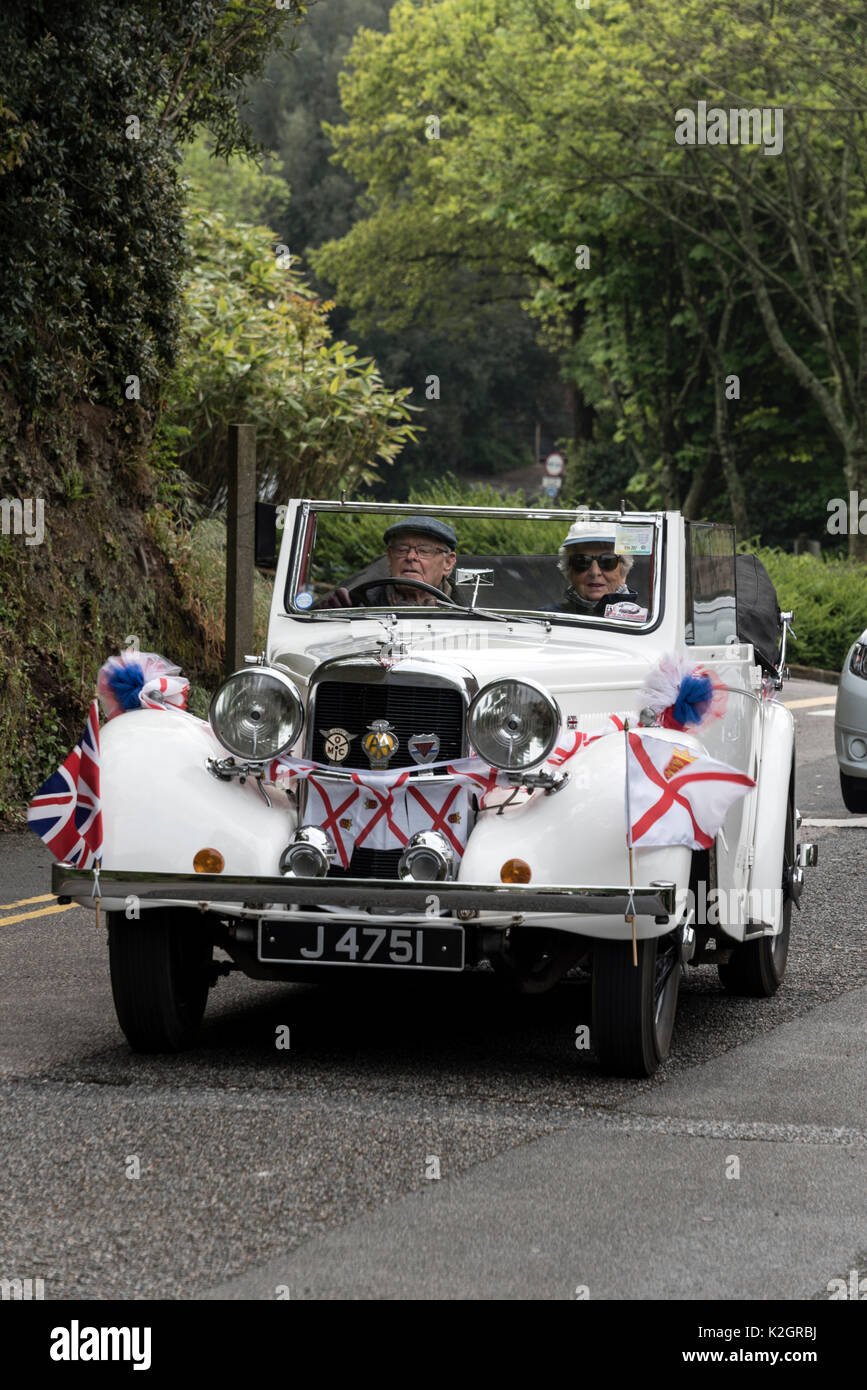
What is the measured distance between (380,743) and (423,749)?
14 cm

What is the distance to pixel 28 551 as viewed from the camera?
13203 millimetres

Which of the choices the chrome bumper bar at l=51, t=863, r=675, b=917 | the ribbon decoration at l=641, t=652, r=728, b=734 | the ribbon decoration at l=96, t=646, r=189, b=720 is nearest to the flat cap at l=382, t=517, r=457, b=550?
the ribbon decoration at l=96, t=646, r=189, b=720

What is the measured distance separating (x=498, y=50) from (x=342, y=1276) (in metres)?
34.2

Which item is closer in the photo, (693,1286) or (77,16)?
(693,1286)

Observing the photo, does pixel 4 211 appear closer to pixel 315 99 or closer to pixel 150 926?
pixel 150 926

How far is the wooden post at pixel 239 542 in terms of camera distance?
44.2ft

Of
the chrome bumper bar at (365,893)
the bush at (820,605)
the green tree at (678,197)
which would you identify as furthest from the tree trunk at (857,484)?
the chrome bumper bar at (365,893)

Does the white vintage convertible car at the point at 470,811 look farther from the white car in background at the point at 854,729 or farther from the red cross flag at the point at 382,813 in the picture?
the white car in background at the point at 854,729

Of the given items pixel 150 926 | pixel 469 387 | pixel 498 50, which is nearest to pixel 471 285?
pixel 469 387

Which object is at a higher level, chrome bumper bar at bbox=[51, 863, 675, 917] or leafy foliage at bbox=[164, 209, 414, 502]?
leafy foliage at bbox=[164, 209, 414, 502]

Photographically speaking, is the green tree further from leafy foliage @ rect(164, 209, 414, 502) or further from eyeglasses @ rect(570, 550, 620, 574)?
eyeglasses @ rect(570, 550, 620, 574)

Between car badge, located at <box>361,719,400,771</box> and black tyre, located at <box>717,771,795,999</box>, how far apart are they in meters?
1.70

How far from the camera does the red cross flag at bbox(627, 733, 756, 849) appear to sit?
546 cm

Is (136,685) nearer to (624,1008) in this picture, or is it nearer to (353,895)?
(353,895)
